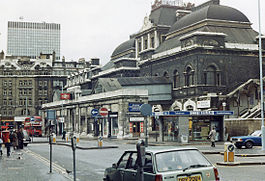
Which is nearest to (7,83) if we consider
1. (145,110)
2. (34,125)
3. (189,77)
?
(34,125)

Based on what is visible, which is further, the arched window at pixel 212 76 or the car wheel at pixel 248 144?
the arched window at pixel 212 76

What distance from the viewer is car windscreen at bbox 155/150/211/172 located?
31.8 feet

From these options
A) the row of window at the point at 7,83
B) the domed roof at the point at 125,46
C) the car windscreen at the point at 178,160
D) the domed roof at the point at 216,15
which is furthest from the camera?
the row of window at the point at 7,83

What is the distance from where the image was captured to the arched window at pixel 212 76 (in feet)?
197

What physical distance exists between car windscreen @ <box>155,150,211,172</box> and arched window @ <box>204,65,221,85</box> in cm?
5066

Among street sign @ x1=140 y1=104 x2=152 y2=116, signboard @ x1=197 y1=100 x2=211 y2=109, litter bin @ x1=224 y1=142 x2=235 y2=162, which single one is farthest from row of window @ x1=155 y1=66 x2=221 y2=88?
litter bin @ x1=224 y1=142 x2=235 y2=162

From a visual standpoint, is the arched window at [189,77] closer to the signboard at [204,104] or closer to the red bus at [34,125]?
the signboard at [204,104]

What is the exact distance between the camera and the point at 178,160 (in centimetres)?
990

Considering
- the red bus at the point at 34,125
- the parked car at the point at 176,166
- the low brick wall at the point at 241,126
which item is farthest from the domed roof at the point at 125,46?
the parked car at the point at 176,166

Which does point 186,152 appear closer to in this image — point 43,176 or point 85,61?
point 43,176

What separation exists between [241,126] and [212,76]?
16758 millimetres

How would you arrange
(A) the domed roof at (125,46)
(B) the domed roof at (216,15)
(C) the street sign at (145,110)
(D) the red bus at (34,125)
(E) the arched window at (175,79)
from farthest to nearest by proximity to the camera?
1. (A) the domed roof at (125,46)
2. (D) the red bus at (34,125)
3. (E) the arched window at (175,79)
4. (B) the domed roof at (216,15)
5. (C) the street sign at (145,110)

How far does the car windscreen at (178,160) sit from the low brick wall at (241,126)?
3523 cm

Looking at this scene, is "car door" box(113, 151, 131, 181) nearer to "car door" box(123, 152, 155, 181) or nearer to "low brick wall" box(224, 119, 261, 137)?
"car door" box(123, 152, 155, 181)
